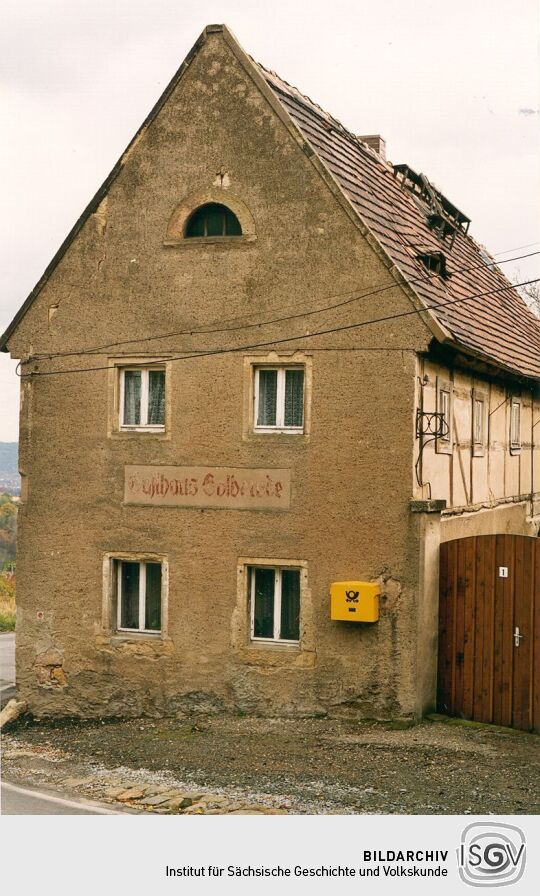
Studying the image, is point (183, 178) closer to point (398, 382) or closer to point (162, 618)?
point (398, 382)

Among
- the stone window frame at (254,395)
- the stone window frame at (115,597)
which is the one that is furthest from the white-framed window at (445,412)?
the stone window frame at (115,597)

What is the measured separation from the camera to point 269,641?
13.9 metres

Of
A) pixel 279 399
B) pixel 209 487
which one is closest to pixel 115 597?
pixel 209 487

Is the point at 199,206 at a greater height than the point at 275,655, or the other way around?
the point at 199,206

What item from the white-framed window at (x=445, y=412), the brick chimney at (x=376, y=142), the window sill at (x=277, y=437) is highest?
the brick chimney at (x=376, y=142)

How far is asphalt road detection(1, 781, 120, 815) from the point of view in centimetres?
1002

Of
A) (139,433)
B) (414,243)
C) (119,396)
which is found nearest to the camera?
(139,433)

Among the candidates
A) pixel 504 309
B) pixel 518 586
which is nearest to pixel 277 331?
pixel 518 586

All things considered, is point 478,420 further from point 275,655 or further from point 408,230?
point 275,655

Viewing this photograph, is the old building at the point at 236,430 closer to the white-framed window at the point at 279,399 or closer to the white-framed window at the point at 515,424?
the white-framed window at the point at 279,399

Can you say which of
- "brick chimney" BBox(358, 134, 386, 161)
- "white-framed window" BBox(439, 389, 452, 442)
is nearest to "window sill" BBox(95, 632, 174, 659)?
"white-framed window" BBox(439, 389, 452, 442)

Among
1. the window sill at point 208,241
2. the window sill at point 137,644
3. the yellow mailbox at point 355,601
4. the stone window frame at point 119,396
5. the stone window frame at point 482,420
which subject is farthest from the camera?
the stone window frame at point 482,420

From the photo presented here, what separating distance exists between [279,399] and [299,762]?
15.4 feet

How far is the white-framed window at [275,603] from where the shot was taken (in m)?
13.8
